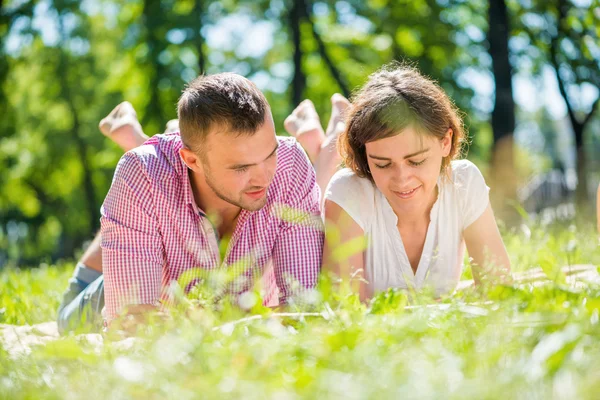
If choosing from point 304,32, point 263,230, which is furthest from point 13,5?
point 263,230

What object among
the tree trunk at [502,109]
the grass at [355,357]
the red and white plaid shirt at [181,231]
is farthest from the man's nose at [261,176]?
the tree trunk at [502,109]

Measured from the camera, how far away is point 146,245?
3.11m

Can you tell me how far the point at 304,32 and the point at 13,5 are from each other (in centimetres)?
752

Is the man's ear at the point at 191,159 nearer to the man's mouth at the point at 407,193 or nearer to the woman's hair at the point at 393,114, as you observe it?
the woman's hair at the point at 393,114

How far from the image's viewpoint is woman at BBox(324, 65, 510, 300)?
3340 millimetres

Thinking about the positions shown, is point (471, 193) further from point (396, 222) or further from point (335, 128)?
point (335, 128)

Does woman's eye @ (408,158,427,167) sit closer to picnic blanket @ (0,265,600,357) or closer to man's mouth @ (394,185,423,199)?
man's mouth @ (394,185,423,199)

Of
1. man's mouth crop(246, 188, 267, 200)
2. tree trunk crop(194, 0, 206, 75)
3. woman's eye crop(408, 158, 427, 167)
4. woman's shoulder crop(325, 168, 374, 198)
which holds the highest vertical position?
tree trunk crop(194, 0, 206, 75)

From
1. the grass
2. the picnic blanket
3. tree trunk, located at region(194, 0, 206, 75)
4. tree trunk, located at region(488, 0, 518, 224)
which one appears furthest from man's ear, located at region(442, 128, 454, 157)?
tree trunk, located at region(194, 0, 206, 75)

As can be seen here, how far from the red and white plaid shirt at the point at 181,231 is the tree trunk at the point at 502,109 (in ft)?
19.3

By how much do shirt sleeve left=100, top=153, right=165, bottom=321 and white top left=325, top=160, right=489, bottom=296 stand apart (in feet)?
3.09

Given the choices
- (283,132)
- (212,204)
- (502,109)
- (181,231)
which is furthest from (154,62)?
(181,231)

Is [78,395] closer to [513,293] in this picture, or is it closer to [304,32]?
[513,293]

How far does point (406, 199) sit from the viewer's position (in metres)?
3.40
